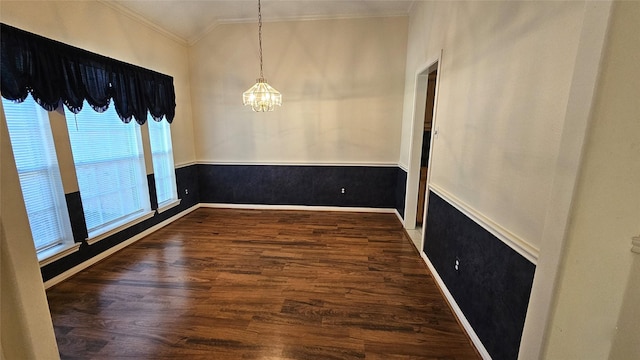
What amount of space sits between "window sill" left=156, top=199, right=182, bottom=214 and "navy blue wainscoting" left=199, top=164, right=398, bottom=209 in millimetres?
670

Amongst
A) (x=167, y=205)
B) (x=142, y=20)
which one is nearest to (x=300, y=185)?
(x=167, y=205)

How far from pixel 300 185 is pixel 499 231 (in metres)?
3.40

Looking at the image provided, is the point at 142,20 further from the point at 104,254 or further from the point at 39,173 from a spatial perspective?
the point at 104,254

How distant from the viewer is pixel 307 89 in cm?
417

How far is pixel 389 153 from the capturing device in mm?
4270

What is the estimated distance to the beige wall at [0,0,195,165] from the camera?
6.96ft

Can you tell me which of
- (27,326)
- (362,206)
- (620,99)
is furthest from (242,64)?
(620,99)

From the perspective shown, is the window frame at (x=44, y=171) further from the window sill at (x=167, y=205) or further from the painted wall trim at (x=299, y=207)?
→ the painted wall trim at (x=299, y=207)

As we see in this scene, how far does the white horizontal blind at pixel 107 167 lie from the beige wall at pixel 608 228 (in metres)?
3.88

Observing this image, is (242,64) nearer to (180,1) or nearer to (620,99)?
(180,1)

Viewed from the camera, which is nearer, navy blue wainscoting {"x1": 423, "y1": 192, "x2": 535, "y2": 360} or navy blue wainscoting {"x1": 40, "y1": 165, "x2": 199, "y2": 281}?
navy blue wainscoting {"x1": 423, "y1": 192, "x2": 535, "y2": 360}

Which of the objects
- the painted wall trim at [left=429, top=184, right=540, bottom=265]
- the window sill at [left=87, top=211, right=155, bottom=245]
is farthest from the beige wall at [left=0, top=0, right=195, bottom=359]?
the painted wall trim at [left=429, top=184, right=540, bottom=265]

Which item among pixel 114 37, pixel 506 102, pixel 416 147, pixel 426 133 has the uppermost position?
pixel 114 37

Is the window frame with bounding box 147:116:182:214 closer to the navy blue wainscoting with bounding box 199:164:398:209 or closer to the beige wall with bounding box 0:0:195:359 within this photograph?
the beige wall with bounding box 0:0:195:359
